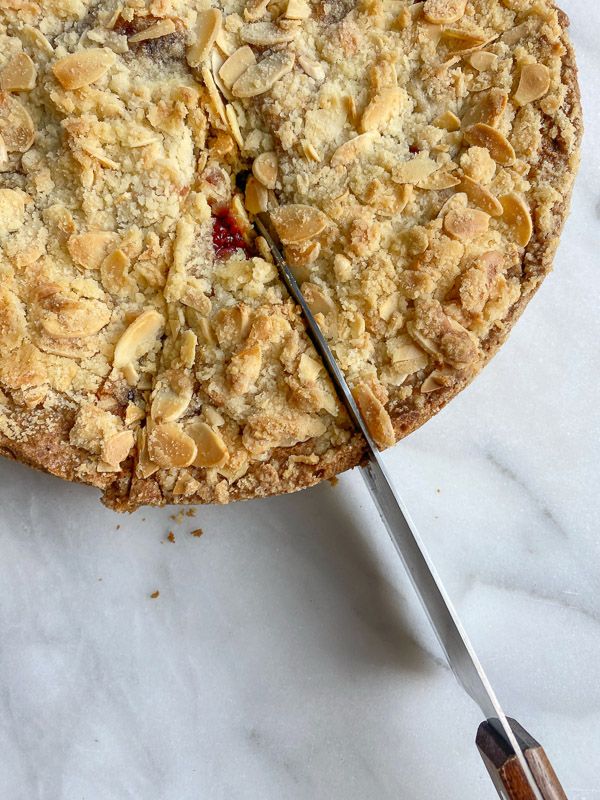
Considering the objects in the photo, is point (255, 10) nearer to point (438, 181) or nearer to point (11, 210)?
point (438, 181)

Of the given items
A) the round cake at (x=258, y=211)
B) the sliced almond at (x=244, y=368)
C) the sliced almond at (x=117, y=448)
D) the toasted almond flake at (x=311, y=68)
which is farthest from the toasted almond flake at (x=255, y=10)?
the sliced almond at (x=117, y=448)

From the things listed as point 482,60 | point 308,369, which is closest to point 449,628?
point 308,369

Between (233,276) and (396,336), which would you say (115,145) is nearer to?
(233,276)

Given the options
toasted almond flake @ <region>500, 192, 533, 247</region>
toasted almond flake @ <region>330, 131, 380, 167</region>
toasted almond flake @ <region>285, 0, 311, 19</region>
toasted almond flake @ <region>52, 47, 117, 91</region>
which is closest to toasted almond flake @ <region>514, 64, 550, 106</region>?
toasted almond flake @ <region>500, 192, 533, 247</region>

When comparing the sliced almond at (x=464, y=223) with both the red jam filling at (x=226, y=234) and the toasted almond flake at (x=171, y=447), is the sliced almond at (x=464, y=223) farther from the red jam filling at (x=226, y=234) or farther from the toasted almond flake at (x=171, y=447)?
the toasted almond flake at (x=171, y=447)

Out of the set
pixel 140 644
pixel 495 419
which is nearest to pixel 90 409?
pixel 140 644
